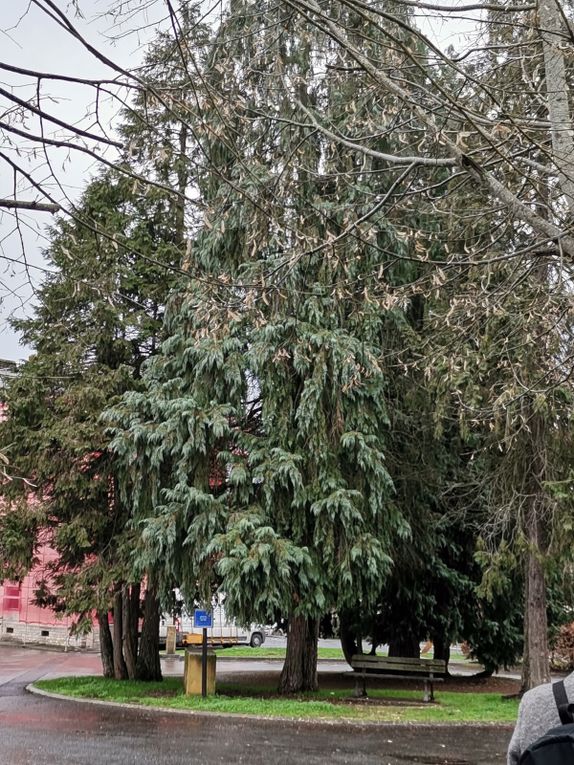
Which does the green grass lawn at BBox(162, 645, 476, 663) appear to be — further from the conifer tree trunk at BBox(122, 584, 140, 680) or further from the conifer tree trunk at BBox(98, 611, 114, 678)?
the conifer tree trunk at BBox(122, 584, 140, 680)

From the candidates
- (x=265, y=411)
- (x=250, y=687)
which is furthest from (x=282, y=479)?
(x=250, y=687)

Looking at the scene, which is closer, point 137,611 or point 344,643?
point 137,611

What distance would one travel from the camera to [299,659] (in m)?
15.7

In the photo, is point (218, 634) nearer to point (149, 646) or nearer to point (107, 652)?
point (107, 652)

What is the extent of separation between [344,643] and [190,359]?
34.4 feet

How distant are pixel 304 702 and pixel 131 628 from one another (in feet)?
17.9

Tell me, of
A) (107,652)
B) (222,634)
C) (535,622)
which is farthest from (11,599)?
(535,622)

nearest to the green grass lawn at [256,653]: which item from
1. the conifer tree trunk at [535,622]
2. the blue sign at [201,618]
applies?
the blue sign at [201,618]

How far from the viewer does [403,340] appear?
44.7 ft

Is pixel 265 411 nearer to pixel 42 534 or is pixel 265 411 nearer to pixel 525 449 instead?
pixel 525 449

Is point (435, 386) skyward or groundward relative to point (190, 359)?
groundward

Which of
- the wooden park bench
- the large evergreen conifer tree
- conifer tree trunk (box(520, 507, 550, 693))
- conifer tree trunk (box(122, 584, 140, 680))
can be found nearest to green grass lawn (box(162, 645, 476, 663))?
conifer tree trunk (box(122, 584, 140, 680))

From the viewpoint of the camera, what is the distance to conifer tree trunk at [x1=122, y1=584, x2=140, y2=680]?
17.1 m

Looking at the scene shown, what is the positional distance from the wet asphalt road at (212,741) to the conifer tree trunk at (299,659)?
150 inches
